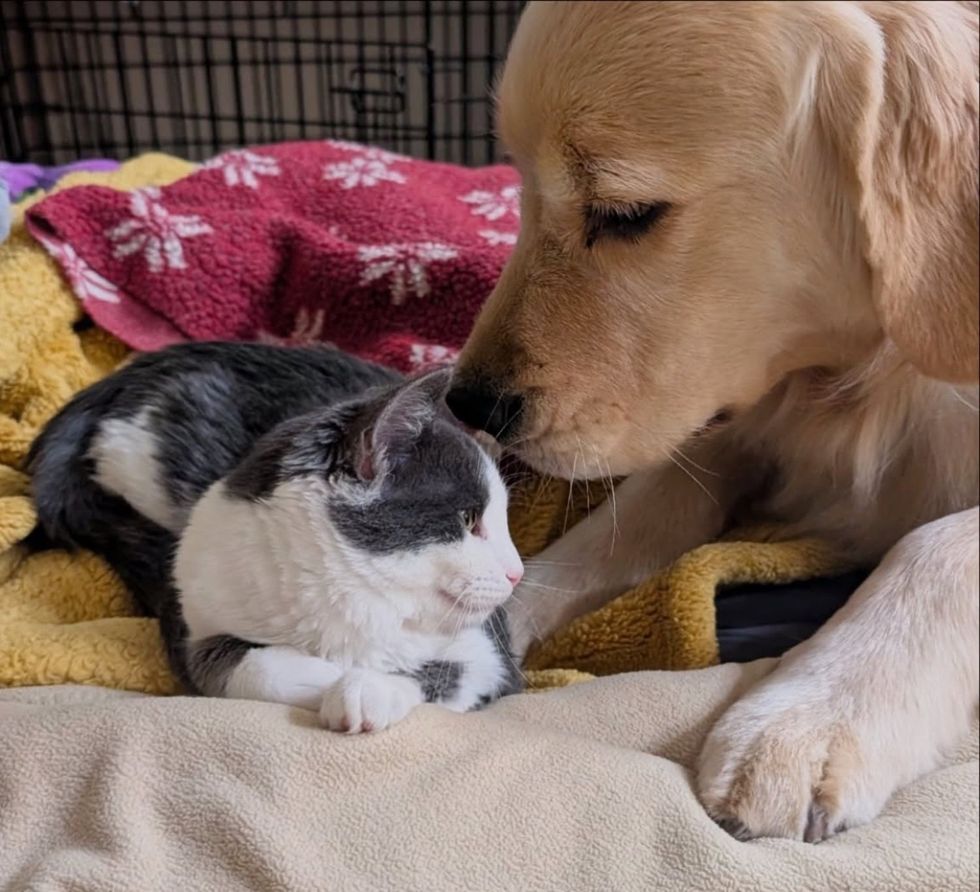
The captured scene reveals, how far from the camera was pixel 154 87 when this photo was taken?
9.53 ft

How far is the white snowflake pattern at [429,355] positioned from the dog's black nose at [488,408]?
1.27ft

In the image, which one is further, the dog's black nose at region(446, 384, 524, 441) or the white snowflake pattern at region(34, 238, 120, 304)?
the white snowflake pattern at region(34, 238, 120, 304)

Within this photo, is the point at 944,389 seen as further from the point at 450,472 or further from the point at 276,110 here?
the point at 276,110

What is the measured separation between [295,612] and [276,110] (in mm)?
2252

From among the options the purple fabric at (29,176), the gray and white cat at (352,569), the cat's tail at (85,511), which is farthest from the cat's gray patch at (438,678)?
the purple fabric at (29,176)

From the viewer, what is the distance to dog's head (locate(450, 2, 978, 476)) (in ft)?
2.89

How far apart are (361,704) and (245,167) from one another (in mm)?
1181

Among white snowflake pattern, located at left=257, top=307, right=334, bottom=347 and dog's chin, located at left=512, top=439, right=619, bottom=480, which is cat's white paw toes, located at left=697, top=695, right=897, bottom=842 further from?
white snowflake pattern, located at left=257, top=307, right=334, bottom=347

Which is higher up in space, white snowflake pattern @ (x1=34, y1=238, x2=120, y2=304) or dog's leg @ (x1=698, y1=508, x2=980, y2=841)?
white snowflake pattern @ (x1=34, y1=238, x2=120, y2=304)

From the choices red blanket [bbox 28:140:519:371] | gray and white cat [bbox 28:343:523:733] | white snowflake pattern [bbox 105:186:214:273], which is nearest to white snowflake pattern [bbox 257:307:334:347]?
red blanket [bbox 28:140:519:371]

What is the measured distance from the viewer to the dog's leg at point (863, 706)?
0.87m

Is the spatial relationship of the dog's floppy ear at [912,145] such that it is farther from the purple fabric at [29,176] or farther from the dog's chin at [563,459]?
the purple fabric at [29,176]

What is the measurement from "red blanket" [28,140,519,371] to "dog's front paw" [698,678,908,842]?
679mm

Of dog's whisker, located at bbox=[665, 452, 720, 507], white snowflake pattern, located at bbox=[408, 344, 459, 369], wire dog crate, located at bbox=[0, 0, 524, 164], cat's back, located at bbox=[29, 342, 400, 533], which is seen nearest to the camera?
cat's back, located at bbox=[29, 342, 400, 533]
